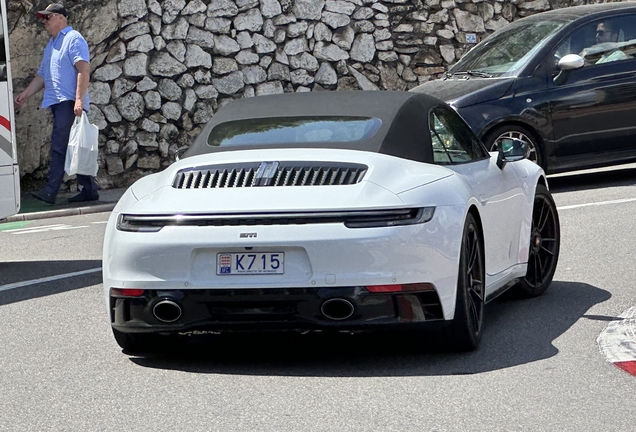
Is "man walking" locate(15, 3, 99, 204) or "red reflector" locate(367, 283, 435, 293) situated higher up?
"red reflector" locate(367, 283, 435, 293)

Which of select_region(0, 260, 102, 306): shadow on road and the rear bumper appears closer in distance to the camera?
the rear bumper

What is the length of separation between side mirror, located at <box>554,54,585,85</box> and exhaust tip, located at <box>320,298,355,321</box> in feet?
27.4

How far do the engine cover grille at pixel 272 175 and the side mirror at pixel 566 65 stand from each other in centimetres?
803

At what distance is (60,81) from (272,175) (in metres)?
9.46

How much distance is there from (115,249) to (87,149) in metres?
8.96

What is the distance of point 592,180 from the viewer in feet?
49.7

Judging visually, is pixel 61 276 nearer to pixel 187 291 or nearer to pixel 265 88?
pixel 187 291

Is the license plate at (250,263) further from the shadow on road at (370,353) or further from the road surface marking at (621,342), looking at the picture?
the road surface marking at (621,342)

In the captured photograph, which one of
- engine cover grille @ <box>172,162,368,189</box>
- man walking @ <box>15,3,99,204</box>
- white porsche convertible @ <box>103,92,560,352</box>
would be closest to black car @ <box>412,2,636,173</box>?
man walking @ <box>15,3,99,204</box>

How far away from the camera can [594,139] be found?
46.3 feet

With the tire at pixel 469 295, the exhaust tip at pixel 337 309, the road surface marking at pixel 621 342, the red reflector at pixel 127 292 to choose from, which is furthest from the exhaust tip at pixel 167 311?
the road surface marking at pixel 621 342

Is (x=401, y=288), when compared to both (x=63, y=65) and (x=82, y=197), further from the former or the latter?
(x=82, y=197)

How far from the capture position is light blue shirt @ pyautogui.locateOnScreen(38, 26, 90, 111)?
15250 millimetres

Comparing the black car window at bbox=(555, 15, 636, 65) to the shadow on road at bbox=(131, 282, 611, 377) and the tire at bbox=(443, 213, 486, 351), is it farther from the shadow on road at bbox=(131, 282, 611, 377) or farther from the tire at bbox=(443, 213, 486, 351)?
the tire at bbox=(443, 213, 486, 351)
